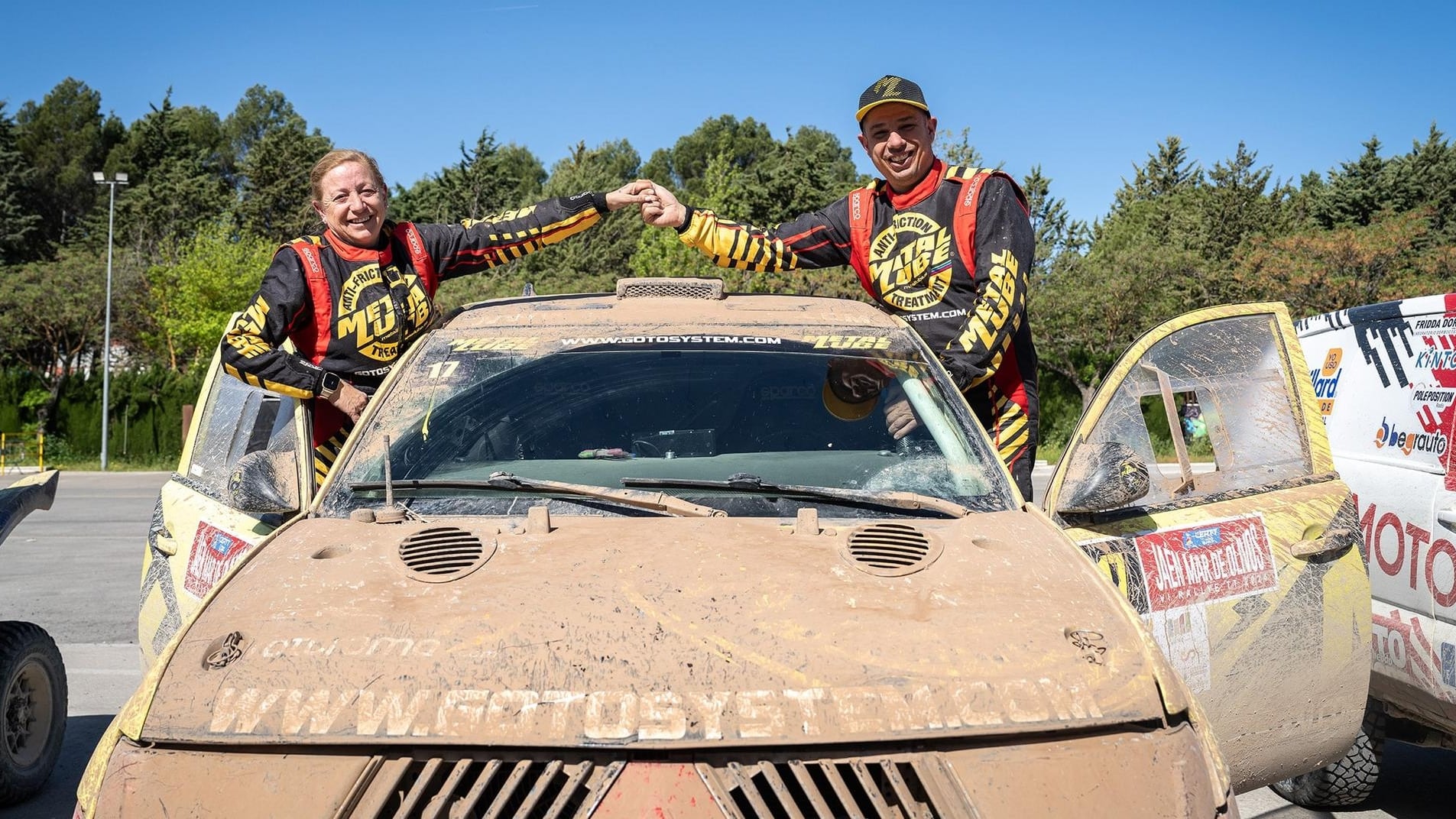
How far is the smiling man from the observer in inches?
165

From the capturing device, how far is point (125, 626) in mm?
8320

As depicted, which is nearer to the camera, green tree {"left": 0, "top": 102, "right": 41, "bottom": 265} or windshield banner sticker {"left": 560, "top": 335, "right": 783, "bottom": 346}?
windshield banner sticker {"left": 560, "top": 335, "right": 783, "bottom": 346}

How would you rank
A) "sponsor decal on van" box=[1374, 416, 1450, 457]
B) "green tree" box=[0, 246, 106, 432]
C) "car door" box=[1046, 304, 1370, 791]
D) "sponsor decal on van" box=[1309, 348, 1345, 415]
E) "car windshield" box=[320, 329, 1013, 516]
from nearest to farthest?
1. "car windshield" box=[320, 329, 1013, 516]
2. "car door" box=[1046, 304, 1370, 791]
3. "sponsor decal on van" box=[1374, 416, 1450, 457]
4. "sponsor decal on van" box=[1309, 348, 1345, 415]
5. "green tree" box=[0, 246, 106, 432]

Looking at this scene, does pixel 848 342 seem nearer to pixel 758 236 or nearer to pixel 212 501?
pixel 758 236

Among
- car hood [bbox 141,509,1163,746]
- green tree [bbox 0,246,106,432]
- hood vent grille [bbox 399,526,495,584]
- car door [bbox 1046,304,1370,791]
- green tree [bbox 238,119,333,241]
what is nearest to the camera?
car hood [bbox 141,509,1163,746]

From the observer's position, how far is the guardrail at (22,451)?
3138cm

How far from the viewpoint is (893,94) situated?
452 centimetres

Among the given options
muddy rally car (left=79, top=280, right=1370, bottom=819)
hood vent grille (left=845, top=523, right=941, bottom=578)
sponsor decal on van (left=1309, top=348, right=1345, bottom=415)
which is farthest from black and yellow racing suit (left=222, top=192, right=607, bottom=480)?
sponsor decal on van (left=1309, top=348, right=1345, bottom=415)

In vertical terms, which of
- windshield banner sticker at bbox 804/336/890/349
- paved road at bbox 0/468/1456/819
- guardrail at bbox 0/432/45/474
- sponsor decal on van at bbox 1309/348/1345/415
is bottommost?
guardrail at bbox 0/432/45/474

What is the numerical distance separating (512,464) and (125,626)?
20.0 feet

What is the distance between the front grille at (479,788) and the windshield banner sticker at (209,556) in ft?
6.28

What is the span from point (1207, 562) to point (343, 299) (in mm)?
3005

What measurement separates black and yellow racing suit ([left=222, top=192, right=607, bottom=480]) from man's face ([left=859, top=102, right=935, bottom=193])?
1.43 meters

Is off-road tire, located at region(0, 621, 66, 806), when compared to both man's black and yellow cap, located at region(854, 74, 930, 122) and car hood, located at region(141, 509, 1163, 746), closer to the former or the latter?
car hood, located at region(141, 509, 1163, 746)
